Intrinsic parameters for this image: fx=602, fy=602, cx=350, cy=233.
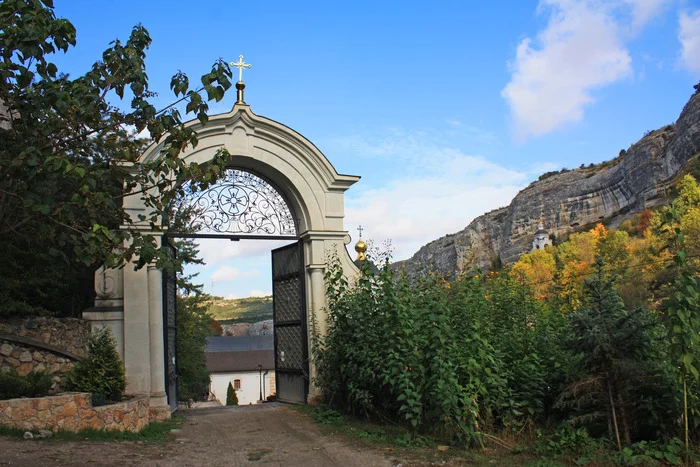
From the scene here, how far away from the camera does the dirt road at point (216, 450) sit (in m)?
7.09

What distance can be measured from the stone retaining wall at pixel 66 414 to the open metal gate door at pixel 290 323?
13.2ft

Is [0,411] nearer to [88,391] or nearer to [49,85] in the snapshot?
[88,391]

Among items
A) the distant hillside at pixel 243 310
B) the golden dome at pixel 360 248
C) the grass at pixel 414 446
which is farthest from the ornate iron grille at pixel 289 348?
the distant hillside at pixel 243 310

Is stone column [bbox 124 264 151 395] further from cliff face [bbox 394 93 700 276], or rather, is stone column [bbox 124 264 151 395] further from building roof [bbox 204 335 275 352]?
building roof [bbox 204 335 275 352]

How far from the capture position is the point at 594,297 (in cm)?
715

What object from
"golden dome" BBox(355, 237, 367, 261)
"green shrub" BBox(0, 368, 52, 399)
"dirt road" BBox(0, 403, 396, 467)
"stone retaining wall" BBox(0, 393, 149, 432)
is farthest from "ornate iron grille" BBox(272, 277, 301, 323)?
"green shrub" BBox(0, 368, 52, 399)

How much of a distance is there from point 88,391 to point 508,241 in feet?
336

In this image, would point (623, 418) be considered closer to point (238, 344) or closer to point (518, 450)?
point (518, 450)

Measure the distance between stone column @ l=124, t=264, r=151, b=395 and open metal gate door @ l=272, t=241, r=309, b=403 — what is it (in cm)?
316

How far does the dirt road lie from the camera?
7.09m

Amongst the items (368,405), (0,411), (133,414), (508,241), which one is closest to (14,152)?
(0,411)

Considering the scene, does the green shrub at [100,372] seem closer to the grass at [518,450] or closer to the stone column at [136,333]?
the stone column at [136,333]

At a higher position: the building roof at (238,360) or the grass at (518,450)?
the grass at (518,450)

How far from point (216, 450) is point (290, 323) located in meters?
4.93
